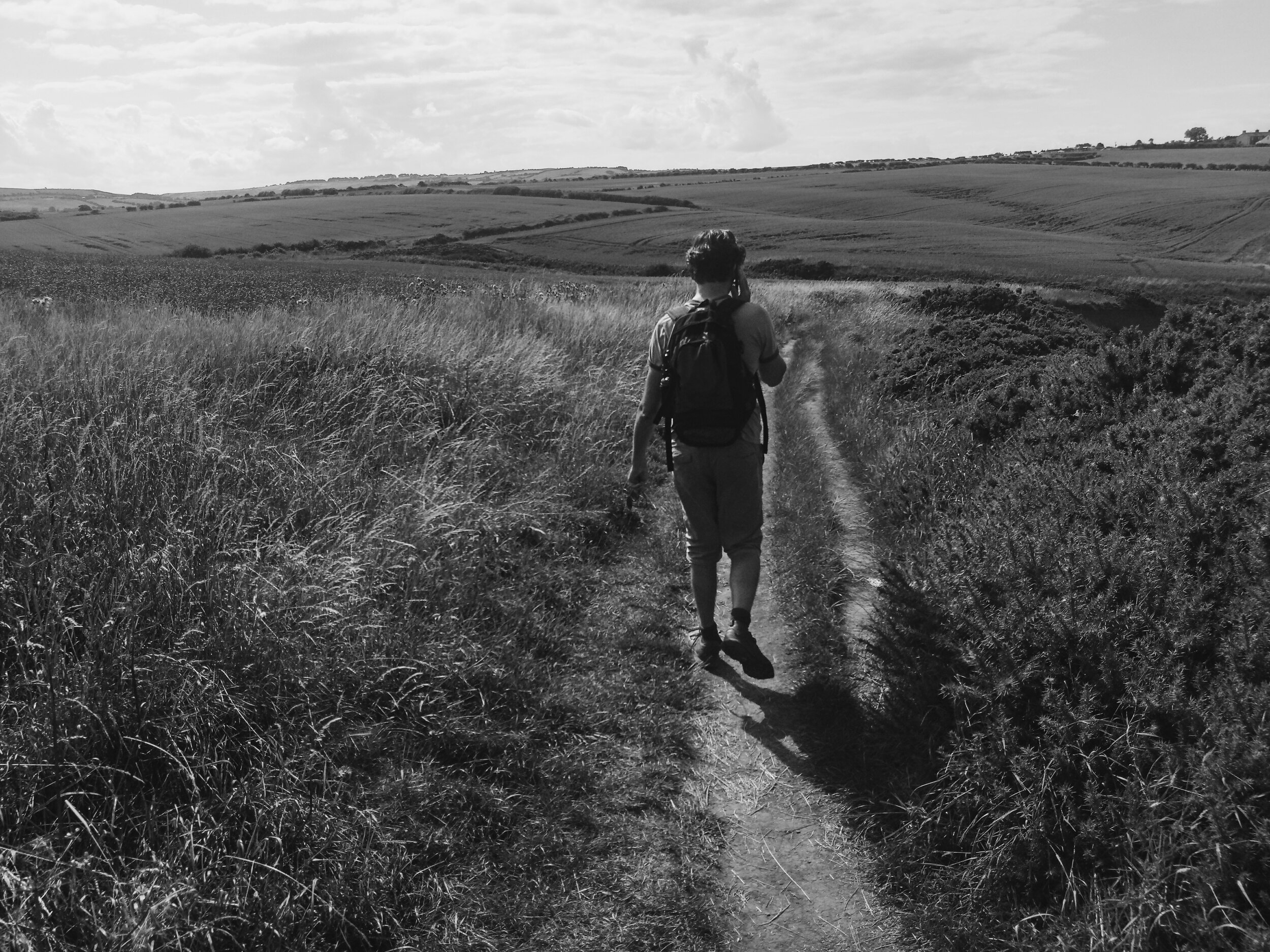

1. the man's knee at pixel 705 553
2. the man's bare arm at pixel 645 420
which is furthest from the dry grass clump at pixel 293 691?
the man's bare arm at pixel 645 420

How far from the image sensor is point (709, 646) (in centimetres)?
502

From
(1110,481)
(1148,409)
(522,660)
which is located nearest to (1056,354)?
(1148,409)

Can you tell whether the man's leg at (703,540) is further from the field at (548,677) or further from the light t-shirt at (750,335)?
the light t-shirt at (750,335)

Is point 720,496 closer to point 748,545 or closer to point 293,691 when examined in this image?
point 748,545

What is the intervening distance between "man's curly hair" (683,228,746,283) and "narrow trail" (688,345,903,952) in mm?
2064

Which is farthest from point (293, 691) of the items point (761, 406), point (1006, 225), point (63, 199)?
point (63, 199)

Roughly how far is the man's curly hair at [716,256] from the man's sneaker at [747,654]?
6.03 feet

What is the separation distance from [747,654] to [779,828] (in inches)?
48.8

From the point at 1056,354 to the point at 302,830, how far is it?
827cm

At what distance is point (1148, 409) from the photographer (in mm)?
4973

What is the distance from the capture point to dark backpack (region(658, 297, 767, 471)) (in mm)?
4504

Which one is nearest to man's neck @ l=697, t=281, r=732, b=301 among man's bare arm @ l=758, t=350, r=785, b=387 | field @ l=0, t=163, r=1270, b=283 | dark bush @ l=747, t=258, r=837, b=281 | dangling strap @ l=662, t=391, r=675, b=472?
man's bare arm @ l=758, t=350, r=785, b=387

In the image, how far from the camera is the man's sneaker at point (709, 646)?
197 inches

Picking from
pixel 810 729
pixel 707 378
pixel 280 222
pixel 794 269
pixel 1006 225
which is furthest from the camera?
pixel 280 222
